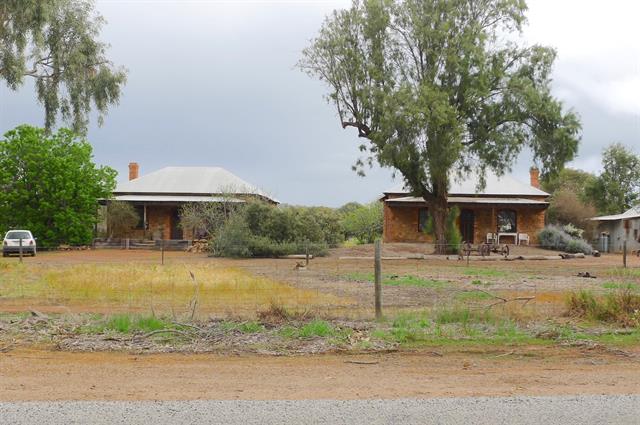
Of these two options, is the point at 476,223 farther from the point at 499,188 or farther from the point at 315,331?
the point at 315,331

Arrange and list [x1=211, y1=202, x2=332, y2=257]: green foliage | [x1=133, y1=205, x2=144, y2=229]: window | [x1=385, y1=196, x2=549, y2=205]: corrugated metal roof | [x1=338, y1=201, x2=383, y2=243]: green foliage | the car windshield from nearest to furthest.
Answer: [x1=211, y1=202, x2=332, y2=257]: green foliage, the car windshield, [x1=385, y1=196, x2=549, y2=205]: corrugated metal roof, [x1=133, y1=205, x2=144, y2=229]: window, [x1=338, y1=201, x2=383, y2=243]: green foliage

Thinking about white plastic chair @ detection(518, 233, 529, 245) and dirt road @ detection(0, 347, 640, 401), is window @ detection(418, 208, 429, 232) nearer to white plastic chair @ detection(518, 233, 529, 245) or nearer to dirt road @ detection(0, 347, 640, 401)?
white plastic chair @ detection(518, 233, 529, 245)

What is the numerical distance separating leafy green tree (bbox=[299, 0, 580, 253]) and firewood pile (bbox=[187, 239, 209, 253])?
10146 millimetres

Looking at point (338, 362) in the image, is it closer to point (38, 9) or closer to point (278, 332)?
point (278, 332)

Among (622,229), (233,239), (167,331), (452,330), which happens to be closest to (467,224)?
(622,229)

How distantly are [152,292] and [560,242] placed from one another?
A: 3064 cm

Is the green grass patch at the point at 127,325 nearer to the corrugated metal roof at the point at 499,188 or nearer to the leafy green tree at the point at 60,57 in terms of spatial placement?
the leafy green tree at the point at 60,57

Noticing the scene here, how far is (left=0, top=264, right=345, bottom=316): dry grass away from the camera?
12297 millimetres

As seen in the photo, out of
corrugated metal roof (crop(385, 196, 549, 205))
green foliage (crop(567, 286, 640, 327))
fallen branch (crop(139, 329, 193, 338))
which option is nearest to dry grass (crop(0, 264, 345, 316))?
fallen branch (crop(139, 329, 193, 338))

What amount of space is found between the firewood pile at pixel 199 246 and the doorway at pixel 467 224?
54.7 feet

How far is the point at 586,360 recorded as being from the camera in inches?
330

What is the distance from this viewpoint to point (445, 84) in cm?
3366

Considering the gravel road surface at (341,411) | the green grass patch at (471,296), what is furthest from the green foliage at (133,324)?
the green grass patch at (471,296)

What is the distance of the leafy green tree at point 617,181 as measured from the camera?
56.0m
